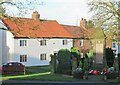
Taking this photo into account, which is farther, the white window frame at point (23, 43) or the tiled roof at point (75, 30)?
the tiled roof at point (75, 30)

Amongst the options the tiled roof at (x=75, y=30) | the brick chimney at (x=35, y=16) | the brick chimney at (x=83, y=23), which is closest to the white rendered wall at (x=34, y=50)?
the brick chimney at (x=35, y=16)

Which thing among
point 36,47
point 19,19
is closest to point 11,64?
point 36,47

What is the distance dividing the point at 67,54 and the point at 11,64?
844 cm

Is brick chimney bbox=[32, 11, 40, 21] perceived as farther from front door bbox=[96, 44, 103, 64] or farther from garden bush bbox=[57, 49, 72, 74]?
front door bbox=[96, 44, 103, 64]

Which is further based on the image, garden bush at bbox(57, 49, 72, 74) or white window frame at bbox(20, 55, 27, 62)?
white window frame at bbox(20, 55, 27, 62)

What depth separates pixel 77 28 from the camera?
72.1 meters

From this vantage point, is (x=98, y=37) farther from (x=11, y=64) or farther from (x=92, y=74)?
(x=11, y=64)

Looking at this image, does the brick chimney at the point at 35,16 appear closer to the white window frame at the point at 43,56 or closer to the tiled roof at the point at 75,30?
the white window frame at the point at 43,56

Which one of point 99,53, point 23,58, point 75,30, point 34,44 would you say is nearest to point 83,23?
point 75,30

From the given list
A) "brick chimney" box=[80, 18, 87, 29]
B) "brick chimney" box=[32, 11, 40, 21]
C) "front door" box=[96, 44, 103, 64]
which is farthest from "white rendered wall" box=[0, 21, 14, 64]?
"brick chimney" box=[80, 18, 87, 29]

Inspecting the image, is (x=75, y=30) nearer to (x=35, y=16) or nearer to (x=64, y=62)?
(x=35, y=16)

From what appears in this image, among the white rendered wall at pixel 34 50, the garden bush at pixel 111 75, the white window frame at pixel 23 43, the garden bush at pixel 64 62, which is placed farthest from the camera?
the white window frame at pixel 23 43

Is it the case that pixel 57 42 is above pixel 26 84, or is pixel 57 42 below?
above

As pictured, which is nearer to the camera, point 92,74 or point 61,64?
point 92,74
